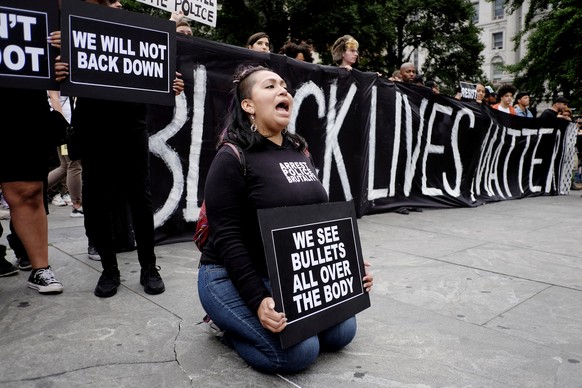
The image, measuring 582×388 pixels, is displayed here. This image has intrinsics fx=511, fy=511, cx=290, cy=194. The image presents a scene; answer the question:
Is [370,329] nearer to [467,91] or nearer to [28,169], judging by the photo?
[28,169]

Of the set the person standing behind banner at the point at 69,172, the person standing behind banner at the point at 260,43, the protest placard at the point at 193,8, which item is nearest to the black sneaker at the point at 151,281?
A: the protest placard at the point at 193,8

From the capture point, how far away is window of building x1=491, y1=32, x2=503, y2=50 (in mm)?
49688

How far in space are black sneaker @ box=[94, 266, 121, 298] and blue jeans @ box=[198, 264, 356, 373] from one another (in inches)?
39.4

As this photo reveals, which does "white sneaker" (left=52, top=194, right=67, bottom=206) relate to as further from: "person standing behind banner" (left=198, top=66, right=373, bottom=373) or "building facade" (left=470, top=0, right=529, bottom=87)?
"building facade" (left=470, top=0, right=529, bottom=87)

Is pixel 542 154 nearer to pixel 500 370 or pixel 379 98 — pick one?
pixel 379 98

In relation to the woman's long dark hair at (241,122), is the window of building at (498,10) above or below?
above

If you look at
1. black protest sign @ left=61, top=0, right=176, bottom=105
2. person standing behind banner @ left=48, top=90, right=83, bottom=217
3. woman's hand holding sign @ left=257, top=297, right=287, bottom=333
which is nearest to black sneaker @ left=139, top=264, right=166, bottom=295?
black protest sign @ left=61, top=0, right=176, bottom=105

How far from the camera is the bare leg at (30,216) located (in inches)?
120

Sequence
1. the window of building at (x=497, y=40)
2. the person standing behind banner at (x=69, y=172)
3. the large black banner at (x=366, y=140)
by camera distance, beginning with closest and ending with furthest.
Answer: the large black banner at (x=366, y=140)
the person standing behind banner at (x=69, y=172)
the window of building at (x=497, y=40)

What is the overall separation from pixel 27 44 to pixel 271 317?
1.94 meters

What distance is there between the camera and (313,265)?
7.35 ft

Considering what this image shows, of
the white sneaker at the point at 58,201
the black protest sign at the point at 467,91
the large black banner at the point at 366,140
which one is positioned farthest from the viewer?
the black protest sign at the point at 467,91

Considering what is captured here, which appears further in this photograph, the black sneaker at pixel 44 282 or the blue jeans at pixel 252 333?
the black sneaker at pixel 44 282

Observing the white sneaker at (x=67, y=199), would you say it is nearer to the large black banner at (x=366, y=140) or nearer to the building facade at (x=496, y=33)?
the large black banner at (x=366, y=140)
